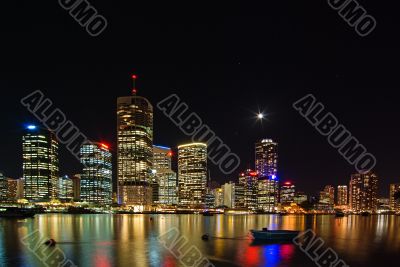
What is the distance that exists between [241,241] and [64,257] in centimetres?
2258

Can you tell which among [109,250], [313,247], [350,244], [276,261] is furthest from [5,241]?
[350,244]

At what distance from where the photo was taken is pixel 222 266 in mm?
32000

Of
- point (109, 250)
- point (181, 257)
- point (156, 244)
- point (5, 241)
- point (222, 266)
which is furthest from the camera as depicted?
point (5, 241)

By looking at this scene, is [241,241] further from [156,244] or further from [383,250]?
[383,250]

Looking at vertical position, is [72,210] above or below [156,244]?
below

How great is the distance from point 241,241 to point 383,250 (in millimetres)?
16549

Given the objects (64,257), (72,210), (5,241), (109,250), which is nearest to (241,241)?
(109,250)

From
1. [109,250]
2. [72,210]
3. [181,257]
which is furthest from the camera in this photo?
[72,210]

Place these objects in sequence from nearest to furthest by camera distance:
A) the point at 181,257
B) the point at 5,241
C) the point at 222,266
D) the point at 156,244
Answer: the point at 222,266
the point at 181,257
the point at 156,244
the point at 5,241

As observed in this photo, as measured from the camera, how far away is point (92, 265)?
32.3 m

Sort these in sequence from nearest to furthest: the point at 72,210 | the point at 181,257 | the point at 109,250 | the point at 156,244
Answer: the point at 181,257
the point at 109,250
the point at 156,244
the point at 72,210

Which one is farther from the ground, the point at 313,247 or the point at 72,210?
the point at 313,247

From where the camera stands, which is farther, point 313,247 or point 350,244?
point 350,244

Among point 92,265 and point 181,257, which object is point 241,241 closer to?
point 181,257
